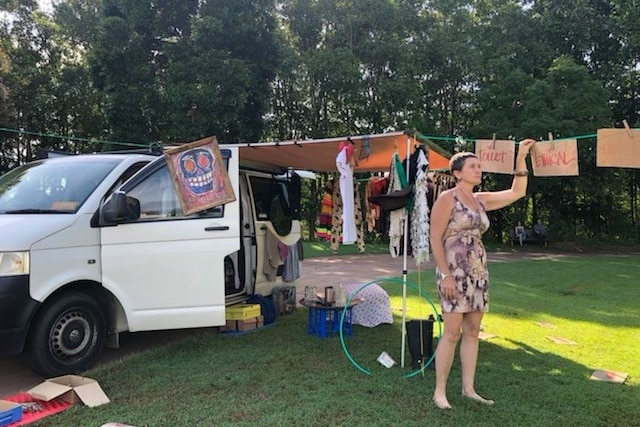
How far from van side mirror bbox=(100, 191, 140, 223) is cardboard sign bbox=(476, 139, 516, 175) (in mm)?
3491

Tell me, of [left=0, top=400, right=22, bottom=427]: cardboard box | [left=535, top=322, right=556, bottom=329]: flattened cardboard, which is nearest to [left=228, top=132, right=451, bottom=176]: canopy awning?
[left=535, top=322, right=556, bottom=329]: flattened cardboard

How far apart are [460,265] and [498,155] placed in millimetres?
2165

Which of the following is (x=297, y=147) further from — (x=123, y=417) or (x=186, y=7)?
(x=186, y=7)

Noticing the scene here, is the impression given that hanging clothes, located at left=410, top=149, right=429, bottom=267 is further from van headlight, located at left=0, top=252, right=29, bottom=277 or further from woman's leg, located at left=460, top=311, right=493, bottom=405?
van headlight, located at left=0, top=252, right=29, bottom=277

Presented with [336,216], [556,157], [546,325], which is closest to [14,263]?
[336,216]

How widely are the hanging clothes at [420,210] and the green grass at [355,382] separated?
44.7 inches

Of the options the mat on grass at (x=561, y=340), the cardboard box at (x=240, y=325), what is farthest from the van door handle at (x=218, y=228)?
the mat on grass at (x=561, y=340)

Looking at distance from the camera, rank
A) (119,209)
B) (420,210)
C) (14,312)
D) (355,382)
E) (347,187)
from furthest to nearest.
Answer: (347,187)
(420,210)
(119,209)
(355,382)
(14,312)

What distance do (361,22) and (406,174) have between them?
18.0 meters

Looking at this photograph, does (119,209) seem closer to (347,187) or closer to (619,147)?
(347,187)

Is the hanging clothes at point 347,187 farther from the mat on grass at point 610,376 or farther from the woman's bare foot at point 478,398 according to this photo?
the mat on grass at point 610,376

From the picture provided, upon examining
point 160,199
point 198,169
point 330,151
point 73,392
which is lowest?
point 73,392

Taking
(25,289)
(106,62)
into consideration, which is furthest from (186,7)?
(25,289)

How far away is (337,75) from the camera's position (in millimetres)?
20891
